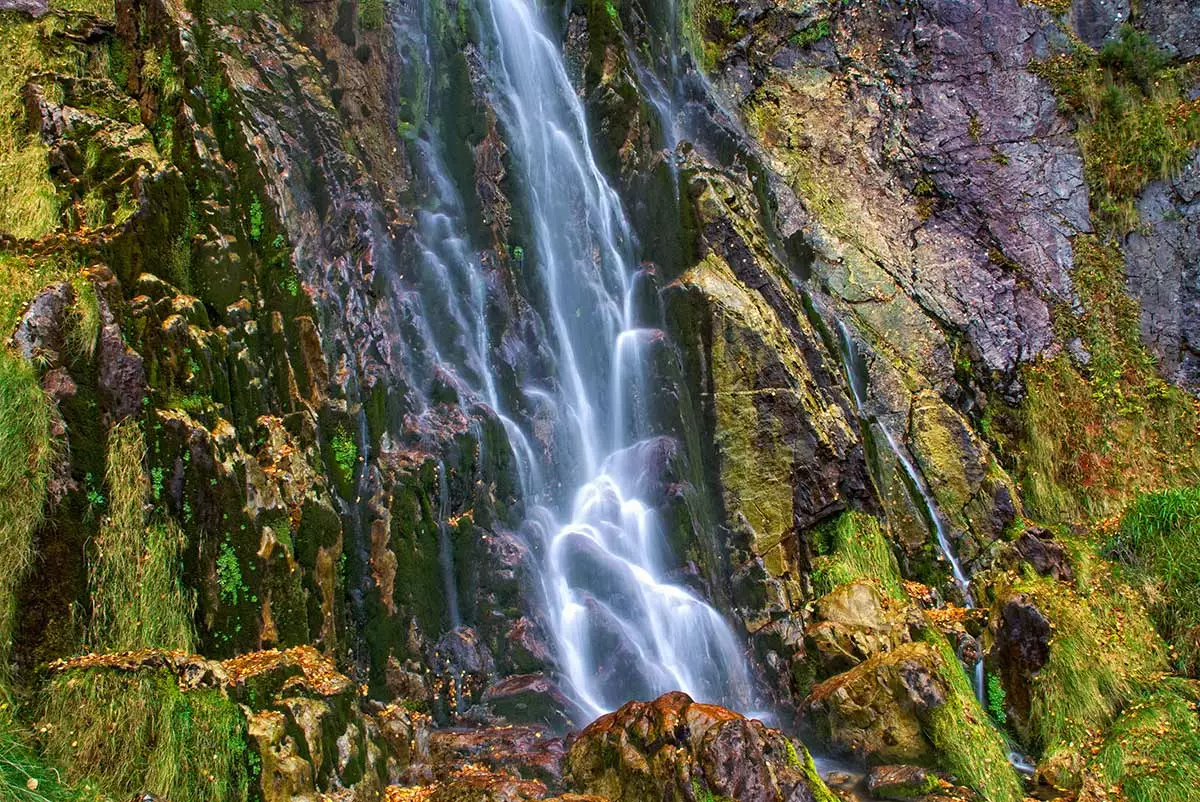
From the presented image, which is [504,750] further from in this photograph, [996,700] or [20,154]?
[20,154]

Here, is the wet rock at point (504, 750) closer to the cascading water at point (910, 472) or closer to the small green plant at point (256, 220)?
the small green plant at point (256, 220)

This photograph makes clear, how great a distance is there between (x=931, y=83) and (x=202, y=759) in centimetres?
1645

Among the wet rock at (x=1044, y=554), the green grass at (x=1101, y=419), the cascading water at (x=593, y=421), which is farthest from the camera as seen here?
the green grass at (x=1101, y=419)

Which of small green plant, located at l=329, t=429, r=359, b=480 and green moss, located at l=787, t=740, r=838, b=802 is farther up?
small green plant, located at l=329, t=429, r=359, b=480

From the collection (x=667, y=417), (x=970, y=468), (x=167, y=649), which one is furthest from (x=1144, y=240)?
(x=167, y=649)

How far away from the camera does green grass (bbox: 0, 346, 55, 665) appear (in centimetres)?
524

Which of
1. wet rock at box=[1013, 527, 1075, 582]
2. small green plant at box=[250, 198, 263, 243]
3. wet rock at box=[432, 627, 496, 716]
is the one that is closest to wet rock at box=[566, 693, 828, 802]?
wet rock at box=[432, 627, 496, 716]

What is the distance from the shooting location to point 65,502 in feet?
18.3

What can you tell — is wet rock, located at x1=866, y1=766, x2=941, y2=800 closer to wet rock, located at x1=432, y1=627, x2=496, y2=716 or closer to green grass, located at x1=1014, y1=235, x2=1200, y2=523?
wet rock, located at x1=432, y1=627, x2=496, y2=716

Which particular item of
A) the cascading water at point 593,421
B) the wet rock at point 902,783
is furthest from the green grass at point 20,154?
the wet rock at point 902,783

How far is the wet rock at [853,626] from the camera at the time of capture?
941 centimetres

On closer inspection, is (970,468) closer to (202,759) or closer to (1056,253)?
(1056,253)

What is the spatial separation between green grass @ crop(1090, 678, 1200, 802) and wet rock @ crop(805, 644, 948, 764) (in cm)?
172

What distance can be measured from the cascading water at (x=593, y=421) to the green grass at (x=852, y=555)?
1.64 metres
